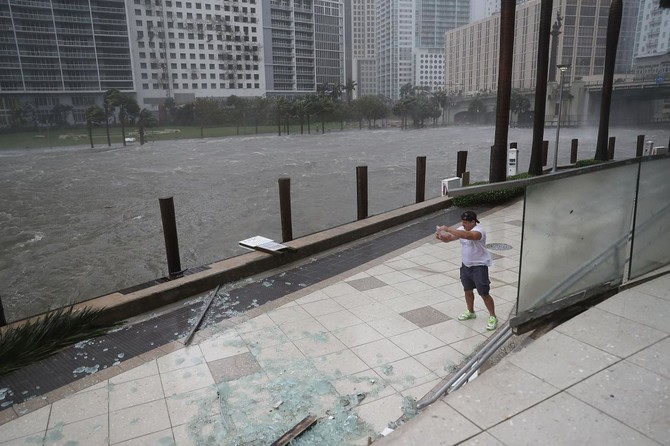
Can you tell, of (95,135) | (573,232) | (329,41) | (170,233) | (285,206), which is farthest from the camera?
(329,41)

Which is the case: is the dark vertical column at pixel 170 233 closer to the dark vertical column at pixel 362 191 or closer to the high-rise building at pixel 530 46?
the dark vertical column at pixel 362 191

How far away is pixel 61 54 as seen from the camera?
96875 millimetres

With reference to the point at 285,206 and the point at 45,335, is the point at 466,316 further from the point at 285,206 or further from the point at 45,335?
the point at 285,206

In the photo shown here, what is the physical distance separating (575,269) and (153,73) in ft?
405

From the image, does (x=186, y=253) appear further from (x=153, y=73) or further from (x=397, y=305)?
(x=153, y=73)

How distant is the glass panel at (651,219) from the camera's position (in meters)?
5.13

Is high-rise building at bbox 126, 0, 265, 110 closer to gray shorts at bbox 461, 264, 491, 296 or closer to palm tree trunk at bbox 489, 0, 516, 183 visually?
palm tree trunk at bbox 489, 0, 516, 183

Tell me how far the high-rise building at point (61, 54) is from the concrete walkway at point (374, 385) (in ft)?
321

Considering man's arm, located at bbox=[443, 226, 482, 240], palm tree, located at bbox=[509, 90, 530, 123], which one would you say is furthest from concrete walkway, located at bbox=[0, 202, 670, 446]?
palm tree, located at bbox=[509, 90, 530, 123]

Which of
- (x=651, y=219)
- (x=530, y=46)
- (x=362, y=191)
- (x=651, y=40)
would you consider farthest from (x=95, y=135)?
(x=651, y=40)

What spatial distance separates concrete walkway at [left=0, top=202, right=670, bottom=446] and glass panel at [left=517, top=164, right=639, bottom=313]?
381 mm

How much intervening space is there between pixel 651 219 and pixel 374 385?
3491 mm

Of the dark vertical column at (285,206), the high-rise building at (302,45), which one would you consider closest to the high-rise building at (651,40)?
the high-rise building at (302,45)

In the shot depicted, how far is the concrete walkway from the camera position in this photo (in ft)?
11.2
